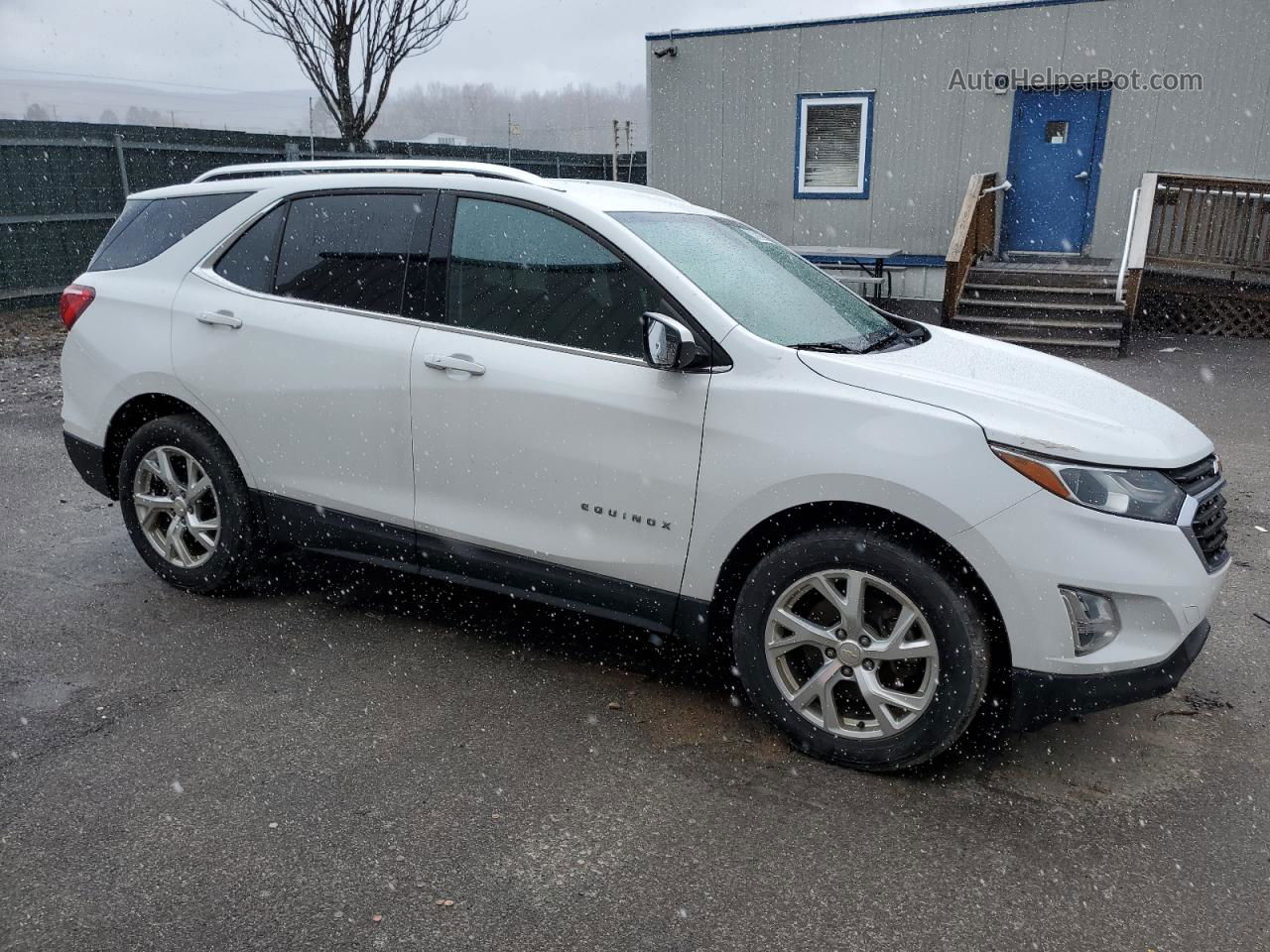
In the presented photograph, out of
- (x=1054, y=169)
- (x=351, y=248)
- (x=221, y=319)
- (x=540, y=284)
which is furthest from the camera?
(x=1054, y=169)

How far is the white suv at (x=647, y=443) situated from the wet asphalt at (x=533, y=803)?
328 mm

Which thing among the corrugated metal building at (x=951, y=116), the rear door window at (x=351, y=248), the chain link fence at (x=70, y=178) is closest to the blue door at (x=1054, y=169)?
the corrugated metal building at (x=951, y=116)

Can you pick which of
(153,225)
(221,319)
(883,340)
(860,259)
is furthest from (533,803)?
(860,259)

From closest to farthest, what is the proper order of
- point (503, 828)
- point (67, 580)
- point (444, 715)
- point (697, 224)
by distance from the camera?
point (503, 828)
point (444, 715)
point (697, 224)
point (67, 580)

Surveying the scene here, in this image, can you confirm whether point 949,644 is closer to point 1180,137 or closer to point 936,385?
point 936,385

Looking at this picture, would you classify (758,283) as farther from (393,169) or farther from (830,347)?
(393,169)

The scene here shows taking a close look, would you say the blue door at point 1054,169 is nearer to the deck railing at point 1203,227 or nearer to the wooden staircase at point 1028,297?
the wooden staircase at point 1028,297

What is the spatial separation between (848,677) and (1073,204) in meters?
12.8

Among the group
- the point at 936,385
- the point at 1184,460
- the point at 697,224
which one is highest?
the point at 697,224

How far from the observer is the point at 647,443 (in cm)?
343

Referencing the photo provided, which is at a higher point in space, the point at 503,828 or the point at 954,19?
the point at 954,19

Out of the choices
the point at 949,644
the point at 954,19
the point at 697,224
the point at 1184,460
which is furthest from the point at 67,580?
the point at 954,19

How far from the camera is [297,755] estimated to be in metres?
3.36

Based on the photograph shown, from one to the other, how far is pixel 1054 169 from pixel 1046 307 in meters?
2.63
